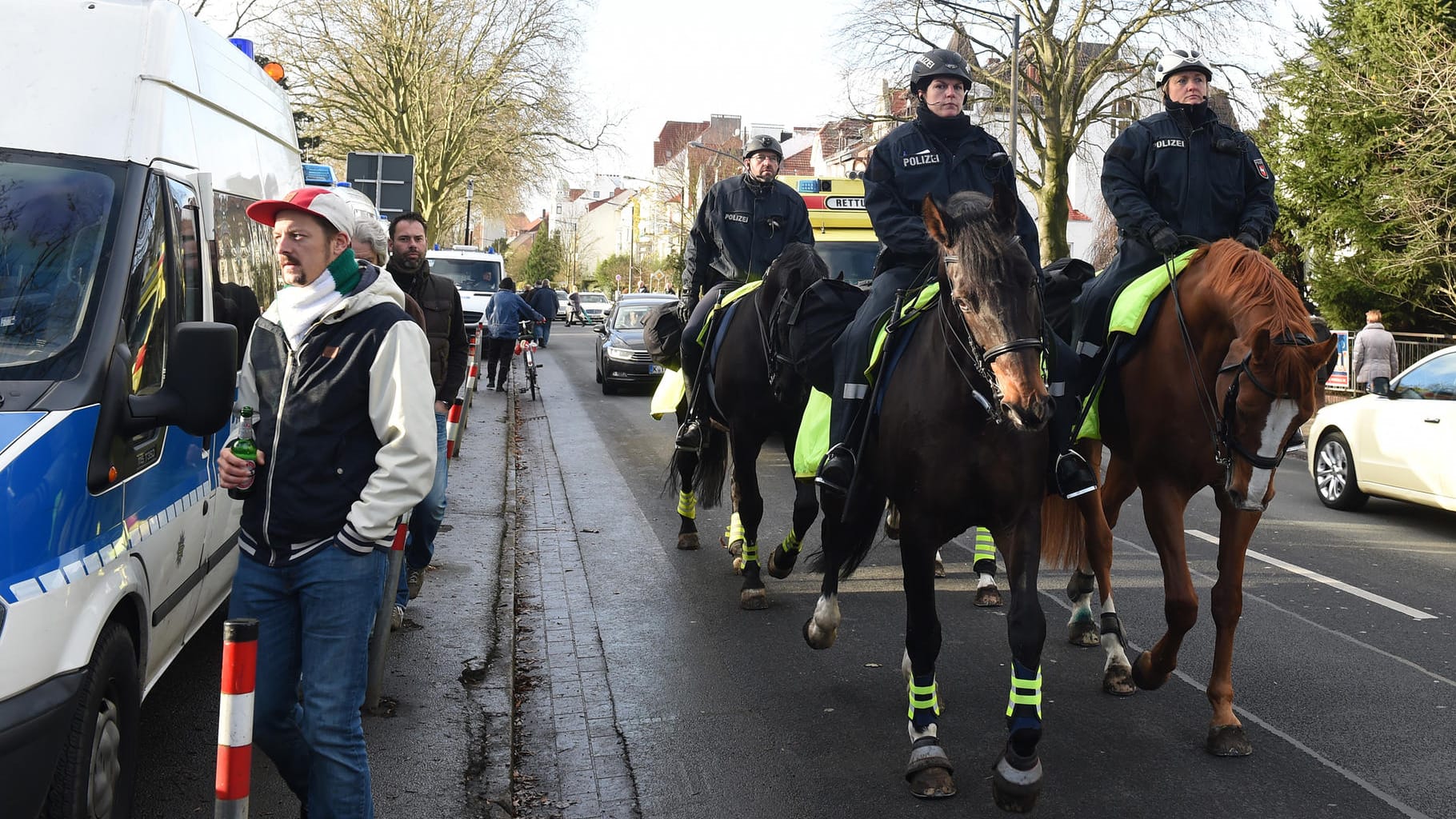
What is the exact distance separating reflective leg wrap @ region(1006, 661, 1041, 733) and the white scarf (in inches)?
99.7

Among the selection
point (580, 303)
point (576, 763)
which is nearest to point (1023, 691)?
point (576, 763)

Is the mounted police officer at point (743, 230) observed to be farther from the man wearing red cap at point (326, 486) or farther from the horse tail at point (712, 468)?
the man wearing red cap at point (326, 486)

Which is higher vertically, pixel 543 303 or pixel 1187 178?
pixel 1187 178

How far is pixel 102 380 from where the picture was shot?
3777 millimetres

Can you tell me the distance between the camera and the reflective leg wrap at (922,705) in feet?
15.6

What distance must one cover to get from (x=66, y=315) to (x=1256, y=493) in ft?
13.9

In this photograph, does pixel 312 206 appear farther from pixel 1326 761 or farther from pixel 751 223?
pixel 751 223

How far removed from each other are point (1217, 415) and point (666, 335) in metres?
4.93

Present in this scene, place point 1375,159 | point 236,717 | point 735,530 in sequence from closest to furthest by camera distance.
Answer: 1. point 236,717
2. point 735,530
3. point 1375,159

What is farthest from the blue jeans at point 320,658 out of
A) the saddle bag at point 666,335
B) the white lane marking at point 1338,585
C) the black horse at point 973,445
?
the saddle bag at point 666,335

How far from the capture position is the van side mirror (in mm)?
3684

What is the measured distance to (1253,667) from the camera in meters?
6.28

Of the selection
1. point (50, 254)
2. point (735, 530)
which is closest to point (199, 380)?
point (50, 254)

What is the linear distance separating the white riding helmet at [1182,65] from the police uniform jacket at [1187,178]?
0.59ft
